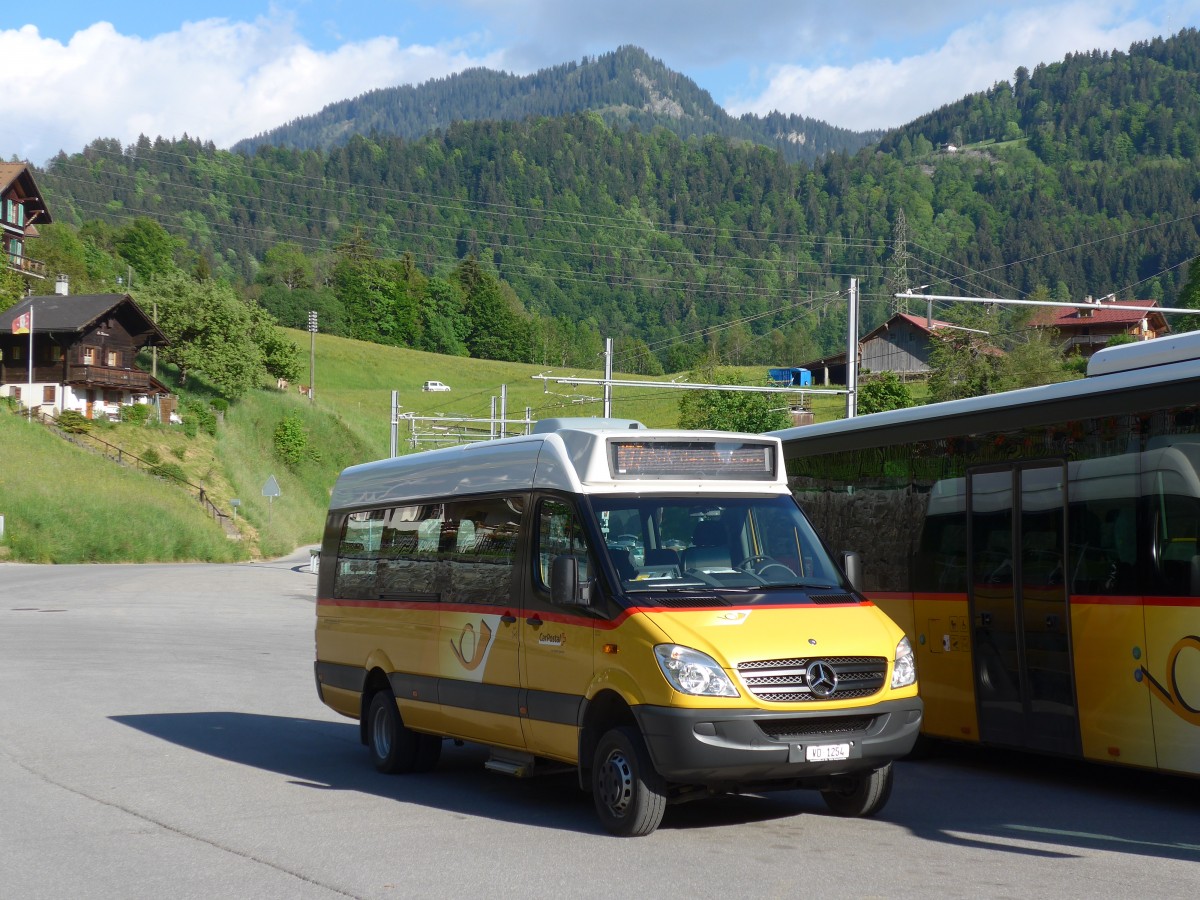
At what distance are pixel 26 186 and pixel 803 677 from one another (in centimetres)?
10678

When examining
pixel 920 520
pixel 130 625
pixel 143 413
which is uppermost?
pixel 143 413

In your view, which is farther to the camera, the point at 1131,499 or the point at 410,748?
the point at 410,748

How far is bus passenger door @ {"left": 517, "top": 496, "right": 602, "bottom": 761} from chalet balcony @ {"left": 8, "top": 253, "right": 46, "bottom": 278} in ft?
330

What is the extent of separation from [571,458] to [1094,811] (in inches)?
172

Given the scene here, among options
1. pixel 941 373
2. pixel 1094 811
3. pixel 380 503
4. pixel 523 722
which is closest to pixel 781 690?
pixel 523 722

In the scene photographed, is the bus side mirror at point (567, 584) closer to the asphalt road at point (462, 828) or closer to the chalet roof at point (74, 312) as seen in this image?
the asphalt road at point (462, 828)

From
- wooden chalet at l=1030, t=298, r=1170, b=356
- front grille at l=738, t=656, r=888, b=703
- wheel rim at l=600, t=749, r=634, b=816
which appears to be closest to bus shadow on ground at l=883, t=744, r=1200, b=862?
front grille at l=738, t=656, r=888, b=703

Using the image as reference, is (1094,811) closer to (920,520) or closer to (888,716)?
(888,716)

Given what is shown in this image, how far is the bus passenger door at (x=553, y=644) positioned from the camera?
9008mm

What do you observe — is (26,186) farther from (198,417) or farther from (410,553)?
(410,553)

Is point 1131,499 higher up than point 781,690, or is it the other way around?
point 1131,499

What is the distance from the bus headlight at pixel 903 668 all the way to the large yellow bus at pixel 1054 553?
1928mm

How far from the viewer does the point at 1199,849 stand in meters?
8.31

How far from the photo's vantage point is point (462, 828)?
9117 millimetres
